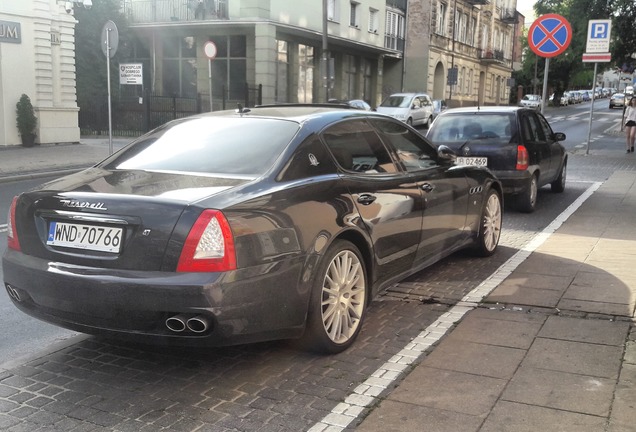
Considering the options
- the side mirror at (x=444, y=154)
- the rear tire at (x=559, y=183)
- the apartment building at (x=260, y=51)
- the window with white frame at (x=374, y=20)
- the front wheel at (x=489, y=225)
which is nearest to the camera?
the side mirror at (x=444, y=154)

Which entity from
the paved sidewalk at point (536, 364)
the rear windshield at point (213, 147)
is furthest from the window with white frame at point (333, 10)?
the rear windshield at point (213, 147)

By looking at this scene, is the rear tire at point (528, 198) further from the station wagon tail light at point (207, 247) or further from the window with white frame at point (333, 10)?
the window with white frame at point (333, 10)

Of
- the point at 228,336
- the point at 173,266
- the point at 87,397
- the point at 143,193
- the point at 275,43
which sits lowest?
the point at 87,397

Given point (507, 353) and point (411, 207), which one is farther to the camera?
point (411, 207)

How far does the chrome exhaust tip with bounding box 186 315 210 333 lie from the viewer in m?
3.37

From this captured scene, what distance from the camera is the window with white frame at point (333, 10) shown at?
33.9 metres

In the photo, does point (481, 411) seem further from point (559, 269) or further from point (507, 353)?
point (559, 269)

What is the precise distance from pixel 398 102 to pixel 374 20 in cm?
1012

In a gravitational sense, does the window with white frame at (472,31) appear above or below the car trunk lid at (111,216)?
above

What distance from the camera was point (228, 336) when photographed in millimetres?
3453

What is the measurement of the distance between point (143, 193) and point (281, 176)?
0.82 metres

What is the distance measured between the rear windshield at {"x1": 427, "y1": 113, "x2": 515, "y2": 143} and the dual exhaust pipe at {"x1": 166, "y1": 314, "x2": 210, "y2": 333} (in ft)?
22.8

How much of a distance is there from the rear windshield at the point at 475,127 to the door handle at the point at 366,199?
5419mm

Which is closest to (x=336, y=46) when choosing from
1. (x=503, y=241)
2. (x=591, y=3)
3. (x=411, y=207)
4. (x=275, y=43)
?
(x=275, y=43)
